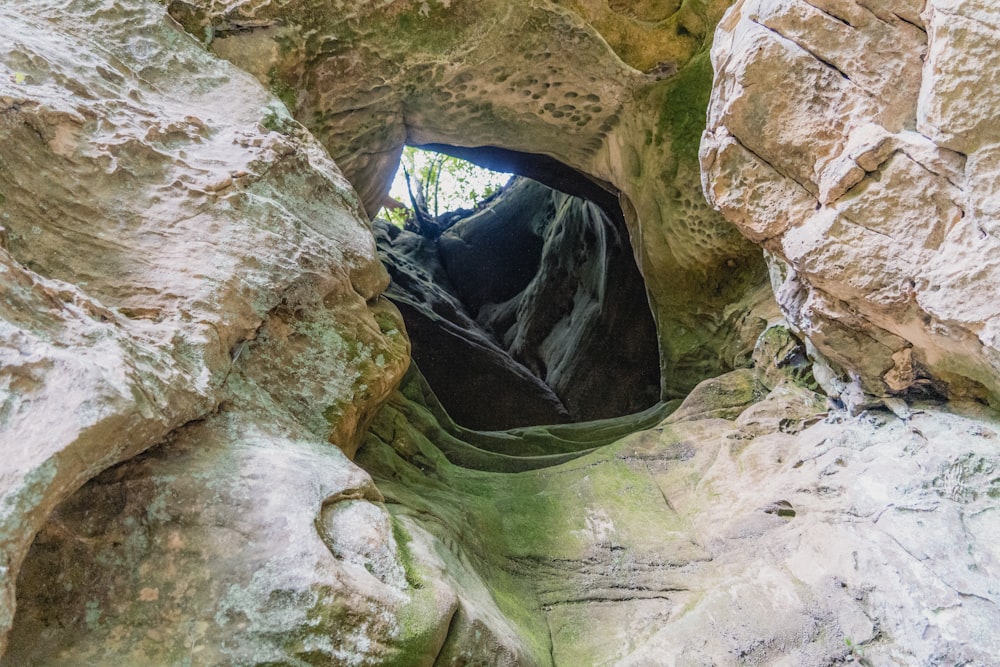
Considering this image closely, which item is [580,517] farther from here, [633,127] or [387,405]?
[633,127]

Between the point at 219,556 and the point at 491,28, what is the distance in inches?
171

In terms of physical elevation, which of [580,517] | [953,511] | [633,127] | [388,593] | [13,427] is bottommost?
[580,517]

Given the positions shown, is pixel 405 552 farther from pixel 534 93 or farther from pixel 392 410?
pixel 534 93

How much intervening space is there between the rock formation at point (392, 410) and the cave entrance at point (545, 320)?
371 centimetres

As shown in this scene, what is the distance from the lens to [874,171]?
267 cm

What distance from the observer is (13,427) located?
5.50 ft

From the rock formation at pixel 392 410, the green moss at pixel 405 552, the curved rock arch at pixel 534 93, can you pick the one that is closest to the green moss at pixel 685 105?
the curved rock arch at pixel 534 93

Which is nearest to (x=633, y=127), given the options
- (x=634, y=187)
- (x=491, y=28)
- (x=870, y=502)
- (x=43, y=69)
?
(x=634, y=187)

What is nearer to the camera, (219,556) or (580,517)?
(219,556)

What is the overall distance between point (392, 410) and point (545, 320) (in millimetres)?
5802

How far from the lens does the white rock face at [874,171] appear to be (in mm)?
2293

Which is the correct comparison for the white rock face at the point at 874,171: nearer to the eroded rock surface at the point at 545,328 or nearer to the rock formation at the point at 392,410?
the rock formation at the point at 392,410

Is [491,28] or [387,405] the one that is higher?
[491,28]

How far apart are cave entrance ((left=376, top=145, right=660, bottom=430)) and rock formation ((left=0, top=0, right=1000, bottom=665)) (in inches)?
146
